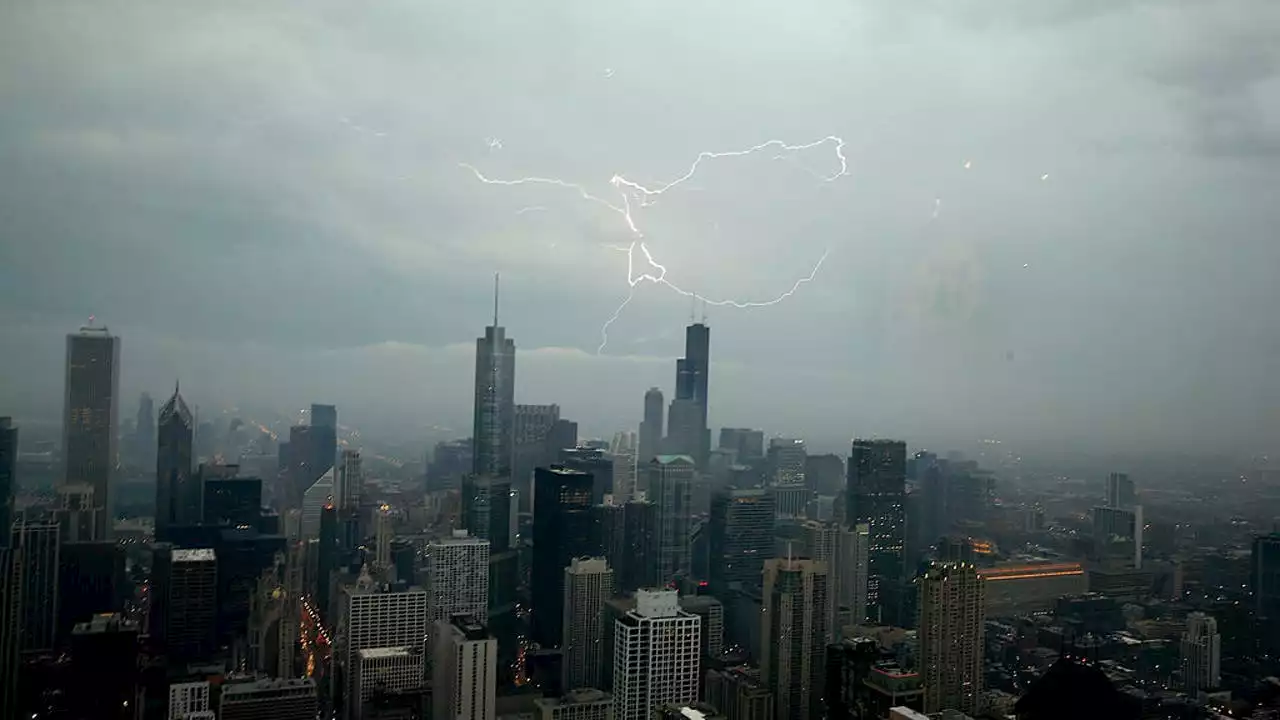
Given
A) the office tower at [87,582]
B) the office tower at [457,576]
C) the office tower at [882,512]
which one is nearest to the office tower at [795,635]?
the office tower at [882,512]

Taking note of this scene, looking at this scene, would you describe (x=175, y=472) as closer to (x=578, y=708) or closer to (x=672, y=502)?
(x=578, y=708)

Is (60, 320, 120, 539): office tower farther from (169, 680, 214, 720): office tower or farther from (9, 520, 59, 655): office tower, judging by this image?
(169, 680, 214, 720): office tower

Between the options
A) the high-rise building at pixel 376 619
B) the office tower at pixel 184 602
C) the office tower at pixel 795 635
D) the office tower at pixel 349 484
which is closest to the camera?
the office tower at pixel 795 635

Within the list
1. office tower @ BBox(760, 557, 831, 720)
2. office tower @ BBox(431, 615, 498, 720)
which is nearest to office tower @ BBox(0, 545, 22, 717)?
office tower @ BBox(431, 615, 498, 720)

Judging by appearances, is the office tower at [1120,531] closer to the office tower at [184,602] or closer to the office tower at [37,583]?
the office tower at [184,602]

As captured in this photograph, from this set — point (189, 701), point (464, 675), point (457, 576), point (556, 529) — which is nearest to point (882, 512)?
point (556, 529)
